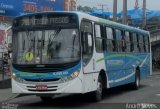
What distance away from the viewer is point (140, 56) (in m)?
24.7

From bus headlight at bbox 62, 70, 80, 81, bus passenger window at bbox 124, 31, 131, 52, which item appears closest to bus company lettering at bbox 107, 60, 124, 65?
bus passenger window at bbox 124, 31, 131, 52

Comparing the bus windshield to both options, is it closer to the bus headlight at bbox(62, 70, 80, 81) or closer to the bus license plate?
the bus headlight at bbox(62, 70, 80, 81)

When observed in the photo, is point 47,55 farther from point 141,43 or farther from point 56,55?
point 141,43

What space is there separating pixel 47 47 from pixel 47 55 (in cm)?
26

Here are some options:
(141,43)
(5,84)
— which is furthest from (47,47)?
(141,43)

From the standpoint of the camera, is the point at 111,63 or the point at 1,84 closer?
the point at 111,63

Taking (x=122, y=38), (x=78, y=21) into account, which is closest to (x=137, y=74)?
(x=122, y=38)

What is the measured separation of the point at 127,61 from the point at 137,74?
2.29m

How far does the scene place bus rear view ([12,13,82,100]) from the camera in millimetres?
15766

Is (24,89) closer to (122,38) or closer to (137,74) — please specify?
(122,38)

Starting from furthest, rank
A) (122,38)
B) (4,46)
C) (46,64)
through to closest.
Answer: (4,46) < (122,38) < (46,64)

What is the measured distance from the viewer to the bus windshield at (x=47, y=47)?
1586 centimetres

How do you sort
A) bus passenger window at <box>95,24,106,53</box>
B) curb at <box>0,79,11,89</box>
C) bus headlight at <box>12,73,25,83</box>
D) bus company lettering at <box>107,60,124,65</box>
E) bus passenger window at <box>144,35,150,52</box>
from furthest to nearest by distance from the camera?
1. bus passenger window at <box>144,35,150,52</box>
2. curb at <box>0,79,11,89</box>
3. bus company lettering at <box>107,60,124,65</box>
4. bus passenger window at <box>95,24,106,53</box>
5. bus headlight at <box>12,73,25,83</box>

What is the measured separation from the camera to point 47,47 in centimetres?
1602
